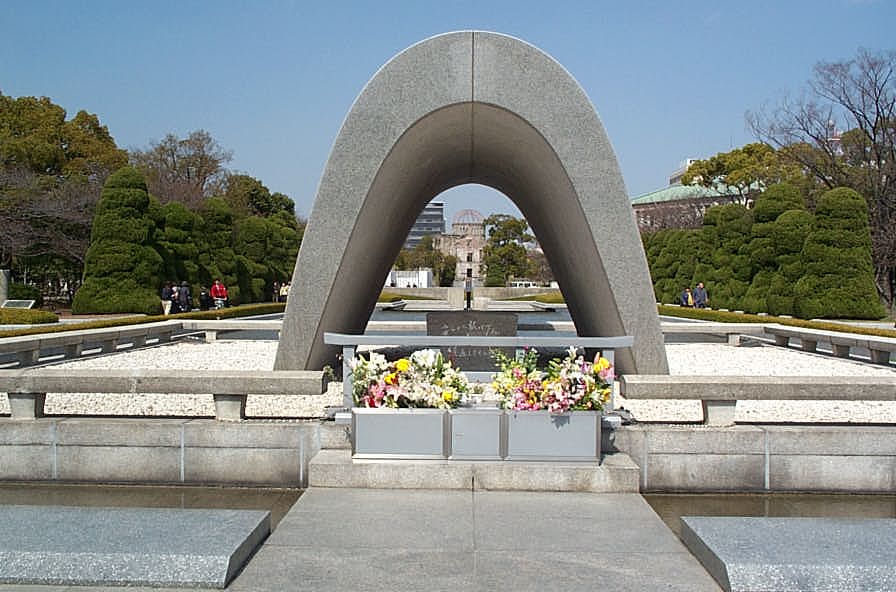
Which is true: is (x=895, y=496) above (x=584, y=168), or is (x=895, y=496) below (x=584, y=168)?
below

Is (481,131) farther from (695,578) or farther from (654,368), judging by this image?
(695,578)

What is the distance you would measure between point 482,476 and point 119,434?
2.74 m

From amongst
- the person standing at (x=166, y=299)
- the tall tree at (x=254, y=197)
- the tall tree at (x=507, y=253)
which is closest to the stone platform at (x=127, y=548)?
the person standing at (x=166, y=299)

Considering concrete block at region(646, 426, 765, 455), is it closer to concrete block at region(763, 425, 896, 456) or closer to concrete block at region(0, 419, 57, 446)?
concrete block at region(763, 425, 896, 456)

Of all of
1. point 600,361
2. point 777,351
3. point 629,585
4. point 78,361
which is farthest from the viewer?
point 777,351

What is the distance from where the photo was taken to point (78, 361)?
38.2ft

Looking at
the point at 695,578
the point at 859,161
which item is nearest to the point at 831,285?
the point at 859,161

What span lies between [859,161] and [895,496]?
31.5 meters

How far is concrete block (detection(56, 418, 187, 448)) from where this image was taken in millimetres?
5562

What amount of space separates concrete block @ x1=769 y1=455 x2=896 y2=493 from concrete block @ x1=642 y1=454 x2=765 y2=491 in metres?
0.13

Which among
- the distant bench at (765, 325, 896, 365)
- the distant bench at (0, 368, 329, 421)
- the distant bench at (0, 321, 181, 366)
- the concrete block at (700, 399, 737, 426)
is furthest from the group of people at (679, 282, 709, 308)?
the distant bench at (0, 368, 329, 421)

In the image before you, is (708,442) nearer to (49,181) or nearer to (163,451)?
(163,451)

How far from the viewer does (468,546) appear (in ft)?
12.9

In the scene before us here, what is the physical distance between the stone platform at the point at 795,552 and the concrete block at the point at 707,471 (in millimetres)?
1381
